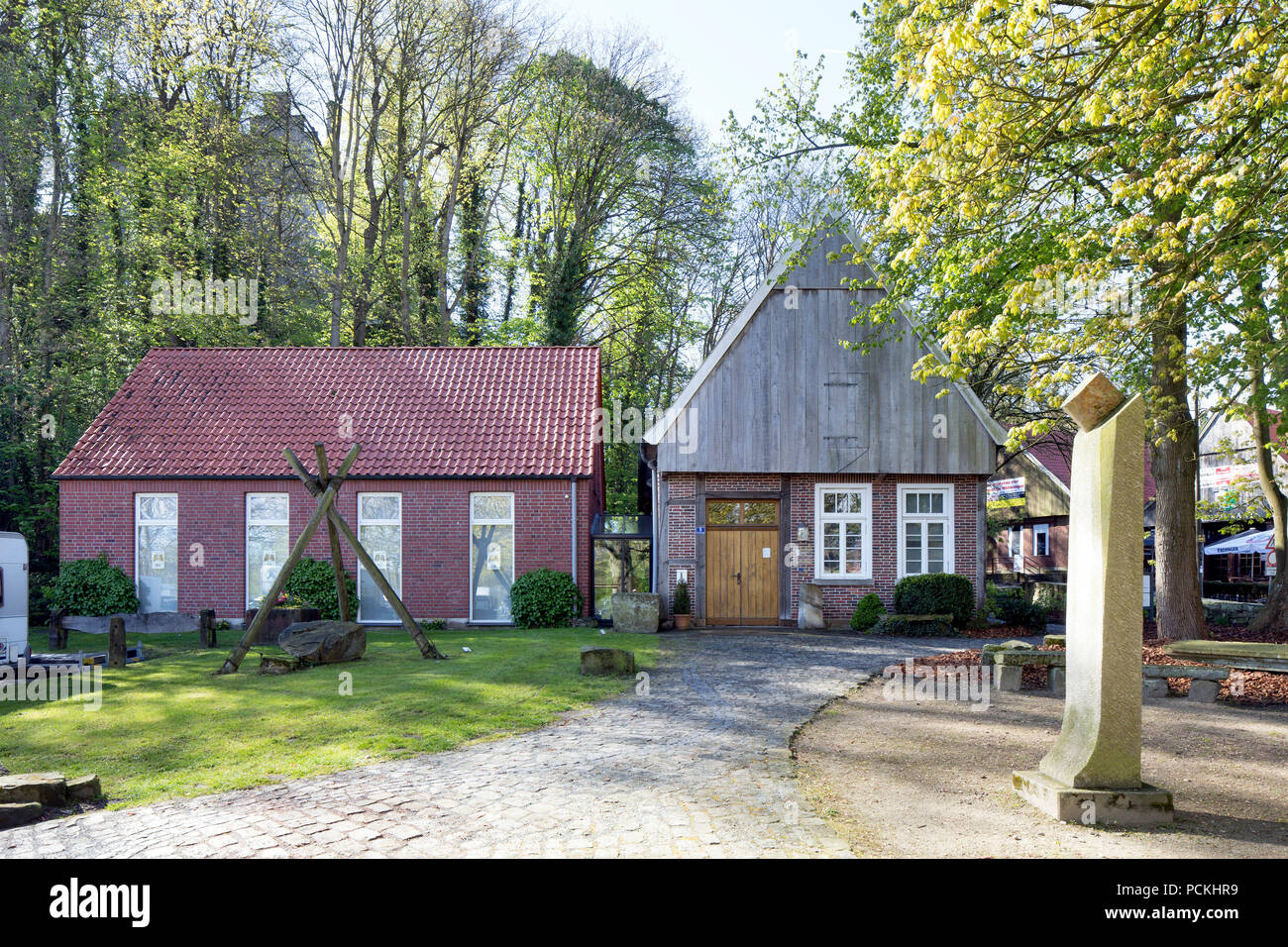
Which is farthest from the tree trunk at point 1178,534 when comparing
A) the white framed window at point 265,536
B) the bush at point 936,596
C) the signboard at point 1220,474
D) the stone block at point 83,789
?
the signboard at point 1220,474

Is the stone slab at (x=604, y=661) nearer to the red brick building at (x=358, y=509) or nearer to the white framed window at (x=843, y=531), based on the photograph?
the red brick building at (x=358, y=509)

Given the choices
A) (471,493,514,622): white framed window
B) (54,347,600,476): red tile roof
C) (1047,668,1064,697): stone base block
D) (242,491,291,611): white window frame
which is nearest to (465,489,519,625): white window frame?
(471,493,514,622): white framed window

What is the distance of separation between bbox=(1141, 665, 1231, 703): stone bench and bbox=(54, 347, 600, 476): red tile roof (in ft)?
40.1

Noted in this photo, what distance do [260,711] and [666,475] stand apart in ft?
38.4

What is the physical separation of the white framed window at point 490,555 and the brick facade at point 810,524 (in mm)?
3519

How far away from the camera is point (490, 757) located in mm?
7590

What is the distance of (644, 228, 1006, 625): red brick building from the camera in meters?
20.0

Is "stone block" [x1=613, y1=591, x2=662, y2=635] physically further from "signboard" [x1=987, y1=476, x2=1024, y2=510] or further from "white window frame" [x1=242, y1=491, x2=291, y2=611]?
"signboard" [x1=987, y1=476, x2=1024, y2=510]

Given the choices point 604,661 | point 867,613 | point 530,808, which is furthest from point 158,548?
point 530,808

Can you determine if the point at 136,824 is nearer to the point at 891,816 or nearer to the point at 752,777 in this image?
the point at 752,777

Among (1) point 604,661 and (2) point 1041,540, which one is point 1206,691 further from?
(2) point 1041,540

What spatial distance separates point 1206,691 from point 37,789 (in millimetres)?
11322

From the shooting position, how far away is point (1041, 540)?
4022 cm

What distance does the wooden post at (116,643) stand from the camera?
13398 millimetres
